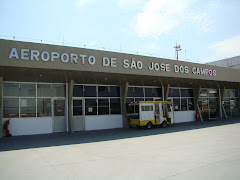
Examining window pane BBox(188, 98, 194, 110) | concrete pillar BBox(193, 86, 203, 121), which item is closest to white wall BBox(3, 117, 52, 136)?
window pane BBox(188, 98, 194, 110)

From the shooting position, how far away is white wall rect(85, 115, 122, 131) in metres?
16.1

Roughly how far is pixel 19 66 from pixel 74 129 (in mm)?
6674

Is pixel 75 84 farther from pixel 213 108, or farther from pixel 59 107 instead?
pixel 213 108

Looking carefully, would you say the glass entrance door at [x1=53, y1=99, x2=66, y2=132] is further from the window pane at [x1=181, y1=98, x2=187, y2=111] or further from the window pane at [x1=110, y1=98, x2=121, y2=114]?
the window pane at [x1=181, y1=98, x2=187, y2=111]

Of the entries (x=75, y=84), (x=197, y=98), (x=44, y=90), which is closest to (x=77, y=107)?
(x=75, y=84)

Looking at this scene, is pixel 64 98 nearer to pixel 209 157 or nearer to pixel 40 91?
pixel 40 91

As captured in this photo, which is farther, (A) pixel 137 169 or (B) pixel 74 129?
(B) pixel 74 129

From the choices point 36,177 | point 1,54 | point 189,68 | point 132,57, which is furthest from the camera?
point 189,68

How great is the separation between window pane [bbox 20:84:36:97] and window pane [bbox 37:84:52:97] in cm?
32

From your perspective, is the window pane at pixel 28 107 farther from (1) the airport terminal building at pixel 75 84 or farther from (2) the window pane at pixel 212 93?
(2) the window pane at pixel 212 93

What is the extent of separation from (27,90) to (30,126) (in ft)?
7.87

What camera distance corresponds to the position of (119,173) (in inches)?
223

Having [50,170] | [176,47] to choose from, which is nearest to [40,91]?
[50,170]

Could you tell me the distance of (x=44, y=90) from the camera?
14914mm
